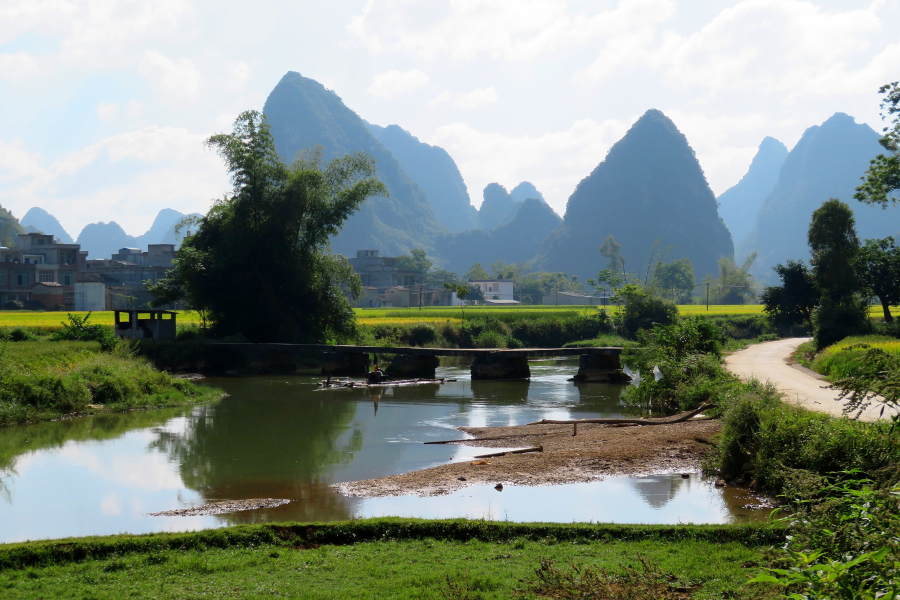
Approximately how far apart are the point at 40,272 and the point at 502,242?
132 meters

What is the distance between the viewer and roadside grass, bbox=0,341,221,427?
15.5 m

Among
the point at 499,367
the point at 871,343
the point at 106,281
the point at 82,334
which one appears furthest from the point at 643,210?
the point at 82,334

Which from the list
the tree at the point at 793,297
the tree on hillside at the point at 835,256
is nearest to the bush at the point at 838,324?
the tree on hillside at the point at 835,256

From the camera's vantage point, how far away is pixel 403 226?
594 feet

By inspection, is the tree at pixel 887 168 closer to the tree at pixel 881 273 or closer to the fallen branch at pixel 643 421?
the tree at pixel 881 273

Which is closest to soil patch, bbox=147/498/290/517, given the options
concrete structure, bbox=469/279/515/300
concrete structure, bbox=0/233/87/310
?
concrete structure, bbox=0/233/87/310

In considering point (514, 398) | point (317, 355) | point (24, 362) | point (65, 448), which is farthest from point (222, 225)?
point (65, 448)

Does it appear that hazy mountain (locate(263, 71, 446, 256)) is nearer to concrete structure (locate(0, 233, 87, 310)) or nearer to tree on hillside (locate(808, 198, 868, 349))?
concrete structure (locate(0, 233, 87, 310))

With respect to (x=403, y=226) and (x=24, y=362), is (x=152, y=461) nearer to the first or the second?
(x=24, y=362)

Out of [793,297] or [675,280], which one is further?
[675,280]

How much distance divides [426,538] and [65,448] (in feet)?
30.5

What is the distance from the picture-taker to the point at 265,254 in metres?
30.0

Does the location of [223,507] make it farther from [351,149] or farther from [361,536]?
[351,149]

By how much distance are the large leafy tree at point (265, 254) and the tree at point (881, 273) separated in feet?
68.6
